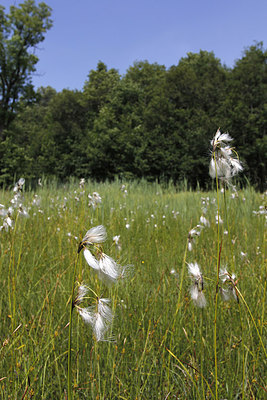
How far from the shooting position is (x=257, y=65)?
70.5ft

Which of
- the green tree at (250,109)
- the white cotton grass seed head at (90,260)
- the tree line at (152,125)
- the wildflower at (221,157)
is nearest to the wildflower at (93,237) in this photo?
the white cotton grass seed head at (90,260)

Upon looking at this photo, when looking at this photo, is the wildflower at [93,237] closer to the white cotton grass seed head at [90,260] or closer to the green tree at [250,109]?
the white cotton grass seed head at [90,260]

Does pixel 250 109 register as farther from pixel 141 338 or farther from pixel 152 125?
pixel 141 338

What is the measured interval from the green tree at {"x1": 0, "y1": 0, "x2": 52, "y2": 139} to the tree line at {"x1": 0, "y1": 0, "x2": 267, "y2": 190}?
0.08 m

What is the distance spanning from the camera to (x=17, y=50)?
2042 cm

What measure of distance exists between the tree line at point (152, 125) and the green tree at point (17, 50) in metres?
0.08

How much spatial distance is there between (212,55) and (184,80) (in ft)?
26.3

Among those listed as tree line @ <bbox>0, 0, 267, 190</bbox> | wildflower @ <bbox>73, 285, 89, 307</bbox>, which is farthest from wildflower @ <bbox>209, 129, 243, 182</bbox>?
tree line @ <bbox>0, 0, 267, 190</bbox>

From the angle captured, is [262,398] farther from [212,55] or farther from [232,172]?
[212,55]

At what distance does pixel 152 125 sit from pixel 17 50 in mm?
10964

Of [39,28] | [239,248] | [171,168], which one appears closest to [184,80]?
[171,168]

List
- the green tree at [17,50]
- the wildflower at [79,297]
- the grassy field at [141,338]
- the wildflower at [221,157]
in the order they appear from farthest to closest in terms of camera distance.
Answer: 1. the green tree at [17,50]
2. the grassy field at [141,338]
3. the wildflower at [221,157]
4. the wildflower at [79,297]

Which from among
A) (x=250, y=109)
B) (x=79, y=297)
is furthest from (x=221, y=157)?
(x=250, y=109)

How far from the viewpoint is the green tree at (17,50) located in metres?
20.6
